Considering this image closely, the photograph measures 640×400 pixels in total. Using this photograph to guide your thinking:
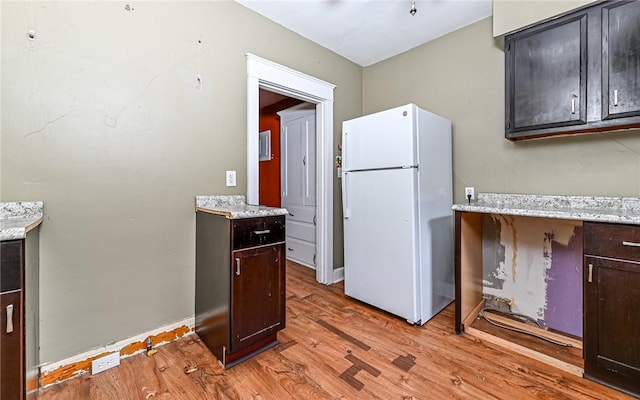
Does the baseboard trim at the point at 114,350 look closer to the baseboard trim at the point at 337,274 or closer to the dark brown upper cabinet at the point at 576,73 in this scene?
the baseboard trim at the point at 337,274

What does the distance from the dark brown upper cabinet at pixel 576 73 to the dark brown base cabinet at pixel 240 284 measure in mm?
1926

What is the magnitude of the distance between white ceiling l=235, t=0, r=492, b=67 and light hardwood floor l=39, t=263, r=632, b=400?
2.58 m

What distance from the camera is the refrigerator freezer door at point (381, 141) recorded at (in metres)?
2.06

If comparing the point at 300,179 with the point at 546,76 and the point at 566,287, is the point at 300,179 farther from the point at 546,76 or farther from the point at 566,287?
the point at 566,287

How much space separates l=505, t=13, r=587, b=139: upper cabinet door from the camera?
1.73 metres

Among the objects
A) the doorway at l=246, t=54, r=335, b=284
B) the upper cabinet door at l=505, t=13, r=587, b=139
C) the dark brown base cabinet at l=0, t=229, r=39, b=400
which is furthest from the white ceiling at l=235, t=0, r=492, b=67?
the dark brown base cabinet at l=0, t=229, r=39, b=400

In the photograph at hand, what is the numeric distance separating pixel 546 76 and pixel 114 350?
10.9 ft

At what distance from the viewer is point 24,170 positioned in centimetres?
142

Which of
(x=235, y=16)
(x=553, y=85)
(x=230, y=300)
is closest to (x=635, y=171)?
(x=553, y=85)

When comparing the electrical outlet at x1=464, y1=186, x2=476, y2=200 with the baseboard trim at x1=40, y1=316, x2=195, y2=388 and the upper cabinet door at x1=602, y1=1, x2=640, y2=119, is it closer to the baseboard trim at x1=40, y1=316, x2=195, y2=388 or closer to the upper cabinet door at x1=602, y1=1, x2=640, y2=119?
the upper cabinet door at x1=602, y1=1, x2=640, y2=119

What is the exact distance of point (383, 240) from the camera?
89.5 inches

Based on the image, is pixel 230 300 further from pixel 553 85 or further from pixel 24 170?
pixel 553 85

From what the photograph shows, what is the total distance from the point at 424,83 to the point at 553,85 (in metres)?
1.18

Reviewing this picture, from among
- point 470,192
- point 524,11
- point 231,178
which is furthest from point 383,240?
point 524,11
